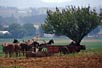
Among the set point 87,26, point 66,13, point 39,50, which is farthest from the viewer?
point 66,13

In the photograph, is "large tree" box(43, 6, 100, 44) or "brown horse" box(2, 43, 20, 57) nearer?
"brown horse" box(2, 43, 20, 57)

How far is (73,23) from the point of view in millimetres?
55469

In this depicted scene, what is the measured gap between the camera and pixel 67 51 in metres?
38.3

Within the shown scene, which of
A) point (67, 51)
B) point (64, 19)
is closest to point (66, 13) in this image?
point (64, 19)

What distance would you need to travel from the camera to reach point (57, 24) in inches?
2178

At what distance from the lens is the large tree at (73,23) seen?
178 feet

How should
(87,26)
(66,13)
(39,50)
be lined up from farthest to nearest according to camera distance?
(66,13), (87,26), (39,50)

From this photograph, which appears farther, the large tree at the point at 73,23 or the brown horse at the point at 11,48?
the large tree at the point at 73,23

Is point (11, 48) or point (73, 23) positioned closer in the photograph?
point (11, 48)

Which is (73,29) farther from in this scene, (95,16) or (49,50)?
(49,50)

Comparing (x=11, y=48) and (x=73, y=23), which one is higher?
(x=11, y=48)

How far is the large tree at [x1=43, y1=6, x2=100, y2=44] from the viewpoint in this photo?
178 feet

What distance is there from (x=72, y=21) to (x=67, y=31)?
2215mm

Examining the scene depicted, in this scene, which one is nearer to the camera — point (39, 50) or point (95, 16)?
point (39, 50)
